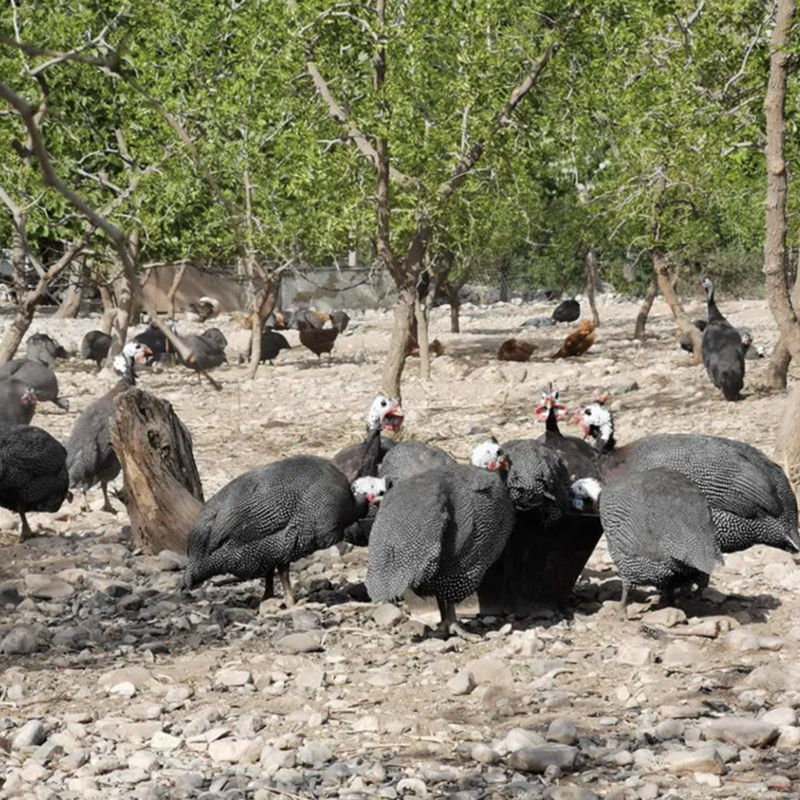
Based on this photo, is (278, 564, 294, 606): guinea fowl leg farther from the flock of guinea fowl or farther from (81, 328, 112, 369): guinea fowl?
(81, 328, 112, 369): guinea fowl

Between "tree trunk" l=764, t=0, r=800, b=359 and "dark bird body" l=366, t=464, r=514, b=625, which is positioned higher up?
"tree trunk" l=764, t=0, r=800, b=359

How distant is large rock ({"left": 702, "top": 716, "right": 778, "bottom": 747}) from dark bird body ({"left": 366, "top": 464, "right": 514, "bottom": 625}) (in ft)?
5.13

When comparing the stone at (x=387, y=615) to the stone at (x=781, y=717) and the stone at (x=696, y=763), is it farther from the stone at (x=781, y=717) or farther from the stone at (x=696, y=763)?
the stone at (x=696, y=763)

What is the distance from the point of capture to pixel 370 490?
7.68 m

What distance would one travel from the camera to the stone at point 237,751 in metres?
5.32

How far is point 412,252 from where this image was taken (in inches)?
601

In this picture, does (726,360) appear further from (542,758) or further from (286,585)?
(542,758)

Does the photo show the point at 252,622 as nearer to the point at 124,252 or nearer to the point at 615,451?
the point at 615,451

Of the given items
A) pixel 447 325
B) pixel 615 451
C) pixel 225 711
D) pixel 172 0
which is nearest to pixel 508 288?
pixel 447 325

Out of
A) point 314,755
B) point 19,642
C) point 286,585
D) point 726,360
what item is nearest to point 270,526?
point 286,585

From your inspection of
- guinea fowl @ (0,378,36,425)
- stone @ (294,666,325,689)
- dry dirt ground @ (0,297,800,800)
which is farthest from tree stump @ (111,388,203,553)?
guinea fowl @ (0,378,36,425)

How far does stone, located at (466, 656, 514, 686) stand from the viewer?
6.20 metres

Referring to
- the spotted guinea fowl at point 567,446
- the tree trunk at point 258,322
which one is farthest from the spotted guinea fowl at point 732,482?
the tree trunk at point 258,322

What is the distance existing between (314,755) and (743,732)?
1.55 meters
